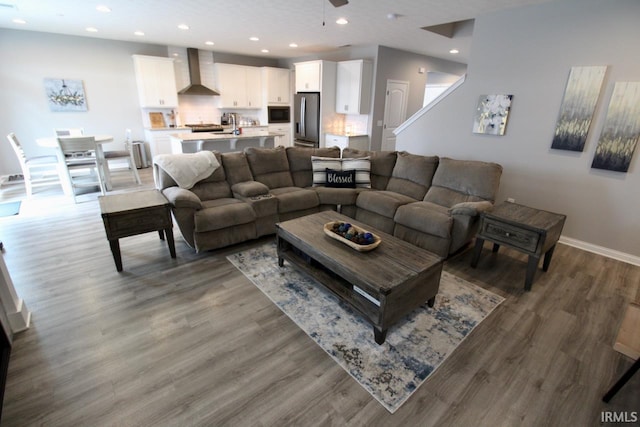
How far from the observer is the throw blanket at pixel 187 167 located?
3344 mm

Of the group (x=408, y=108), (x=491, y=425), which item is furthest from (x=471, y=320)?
(x=408, y=108)

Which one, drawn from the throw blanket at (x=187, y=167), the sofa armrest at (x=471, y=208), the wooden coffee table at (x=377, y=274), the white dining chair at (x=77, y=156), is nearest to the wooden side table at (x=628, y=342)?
the wooden coffee table at (x=377, y=274)

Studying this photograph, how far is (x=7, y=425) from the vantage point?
1488 millimetres

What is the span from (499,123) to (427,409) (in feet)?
11.9

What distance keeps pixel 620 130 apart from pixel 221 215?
4166mm

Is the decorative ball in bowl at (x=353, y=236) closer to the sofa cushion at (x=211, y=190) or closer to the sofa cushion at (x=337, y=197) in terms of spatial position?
the sofa cushion at (x=337, y=197)

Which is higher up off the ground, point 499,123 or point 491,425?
point 499,123

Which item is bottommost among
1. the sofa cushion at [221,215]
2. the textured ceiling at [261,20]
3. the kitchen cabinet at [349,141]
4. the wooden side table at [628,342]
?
the wooden side table at [628,342]

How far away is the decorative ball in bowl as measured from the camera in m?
2.28

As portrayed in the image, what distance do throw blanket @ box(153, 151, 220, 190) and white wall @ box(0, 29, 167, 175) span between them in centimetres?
428

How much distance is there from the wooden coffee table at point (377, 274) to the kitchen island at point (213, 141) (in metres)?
3.49

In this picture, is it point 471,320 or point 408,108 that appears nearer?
point 471,320

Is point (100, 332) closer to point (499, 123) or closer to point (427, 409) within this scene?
point (427, 409)

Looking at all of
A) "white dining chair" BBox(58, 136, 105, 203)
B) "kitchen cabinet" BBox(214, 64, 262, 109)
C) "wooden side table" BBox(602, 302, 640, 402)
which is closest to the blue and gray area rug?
"wooden side table" BBox(602, 302, 640, 402)
